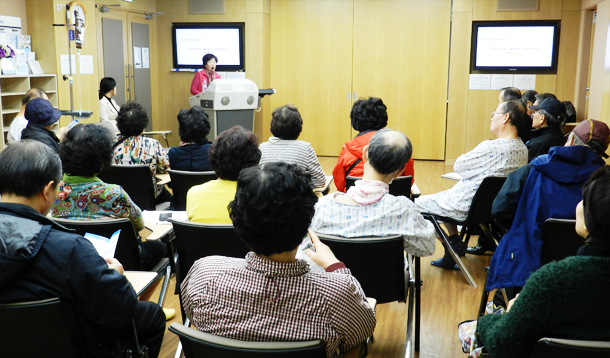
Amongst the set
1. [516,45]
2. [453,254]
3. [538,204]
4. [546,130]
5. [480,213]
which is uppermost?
[516,45]

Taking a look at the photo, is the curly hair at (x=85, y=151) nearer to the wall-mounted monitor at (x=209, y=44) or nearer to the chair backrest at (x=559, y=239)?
the chair backrest at (x=559, y=239)

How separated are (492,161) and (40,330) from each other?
9.52ft

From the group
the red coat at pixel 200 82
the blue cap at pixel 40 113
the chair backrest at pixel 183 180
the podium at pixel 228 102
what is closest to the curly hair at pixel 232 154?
the chair backrest at pixel 183 180

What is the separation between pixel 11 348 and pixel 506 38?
7.78 metres

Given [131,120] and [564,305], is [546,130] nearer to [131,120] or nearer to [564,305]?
[131,120]

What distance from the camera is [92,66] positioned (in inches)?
294

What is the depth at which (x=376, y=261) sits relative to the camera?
232 cm

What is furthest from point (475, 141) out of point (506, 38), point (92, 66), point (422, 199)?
point (92, 66)

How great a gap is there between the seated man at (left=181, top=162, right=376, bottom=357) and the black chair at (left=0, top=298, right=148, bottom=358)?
0.41m

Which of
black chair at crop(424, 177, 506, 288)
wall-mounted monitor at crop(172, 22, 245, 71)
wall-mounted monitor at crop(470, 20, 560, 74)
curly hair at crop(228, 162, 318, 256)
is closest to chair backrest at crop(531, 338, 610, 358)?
curly hair at crop(228, 162, 318, 256)

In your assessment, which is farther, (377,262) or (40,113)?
(40,113)

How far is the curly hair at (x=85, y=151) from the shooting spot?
255 cm

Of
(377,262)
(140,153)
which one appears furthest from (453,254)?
(140,153)

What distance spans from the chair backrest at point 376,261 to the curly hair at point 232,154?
0.64m
